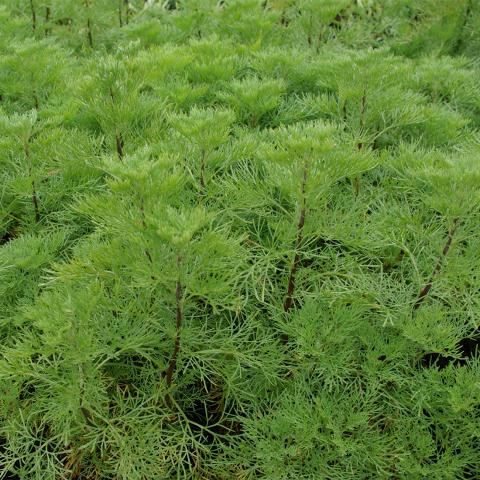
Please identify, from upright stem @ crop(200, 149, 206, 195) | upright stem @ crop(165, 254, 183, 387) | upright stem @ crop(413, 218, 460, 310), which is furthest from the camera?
upright stem @ crop(200, 149, 206, 195)

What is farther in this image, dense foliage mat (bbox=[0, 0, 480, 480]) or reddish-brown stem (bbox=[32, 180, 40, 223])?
reddish-brown stem (bbox=[32, 180, 40, 223])

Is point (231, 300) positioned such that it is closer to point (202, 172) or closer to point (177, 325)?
point (177, 325)

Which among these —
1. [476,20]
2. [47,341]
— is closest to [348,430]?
[47,341]

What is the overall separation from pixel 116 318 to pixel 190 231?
1.27 feet

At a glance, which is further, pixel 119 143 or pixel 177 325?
pixel 119 143

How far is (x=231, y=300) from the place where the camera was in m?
1.48

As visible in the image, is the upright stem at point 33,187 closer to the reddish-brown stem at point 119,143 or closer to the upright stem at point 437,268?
the reddish-brown stem at point 119,143

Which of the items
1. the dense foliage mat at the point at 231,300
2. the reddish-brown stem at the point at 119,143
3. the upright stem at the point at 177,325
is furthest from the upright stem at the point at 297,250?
the reddish-brown stem at the point at 119,143

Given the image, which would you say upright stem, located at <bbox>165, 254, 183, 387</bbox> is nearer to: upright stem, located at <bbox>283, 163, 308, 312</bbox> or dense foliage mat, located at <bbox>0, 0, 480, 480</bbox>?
dense foliage mat, located at <bbox>0, 0, 480, 480</bbox>

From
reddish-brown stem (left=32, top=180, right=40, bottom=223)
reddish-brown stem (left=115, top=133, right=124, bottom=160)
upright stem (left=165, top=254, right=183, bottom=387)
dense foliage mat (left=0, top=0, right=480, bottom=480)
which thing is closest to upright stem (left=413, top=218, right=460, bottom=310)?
dense foliage mat (left=0, top=0, right=480, bottom=480)

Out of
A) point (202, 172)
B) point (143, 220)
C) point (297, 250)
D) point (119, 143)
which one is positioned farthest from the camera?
point (119, 143)

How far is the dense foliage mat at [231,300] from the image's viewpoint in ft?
4.79

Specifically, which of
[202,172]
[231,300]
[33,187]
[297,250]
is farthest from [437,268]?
[33,187]

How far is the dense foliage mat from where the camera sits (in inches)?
57.5
